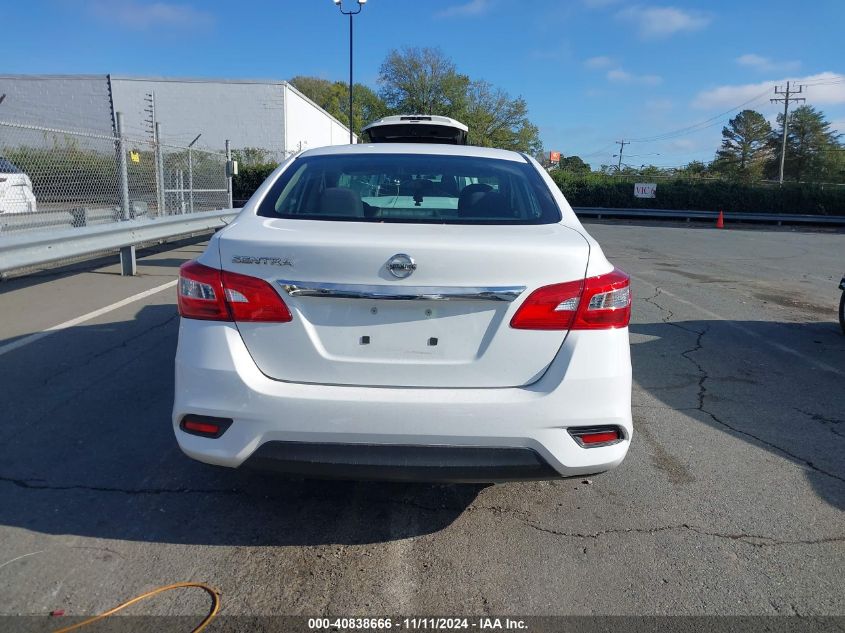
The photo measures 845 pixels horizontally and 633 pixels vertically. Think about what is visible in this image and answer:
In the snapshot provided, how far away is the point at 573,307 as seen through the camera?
104 inches

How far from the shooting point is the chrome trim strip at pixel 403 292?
8.42ft

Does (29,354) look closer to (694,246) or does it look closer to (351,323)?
(351,323)

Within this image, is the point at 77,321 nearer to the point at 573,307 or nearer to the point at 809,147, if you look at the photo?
the point at 573,307

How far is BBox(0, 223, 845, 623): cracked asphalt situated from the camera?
2.61 m

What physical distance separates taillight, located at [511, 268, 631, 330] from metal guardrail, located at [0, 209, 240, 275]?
5.69 m

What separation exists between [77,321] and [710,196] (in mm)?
33877

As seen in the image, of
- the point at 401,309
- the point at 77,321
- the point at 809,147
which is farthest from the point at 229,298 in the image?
the point at 809,147

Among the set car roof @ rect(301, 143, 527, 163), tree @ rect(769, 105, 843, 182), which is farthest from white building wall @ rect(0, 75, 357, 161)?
tree @ rect(769, 105, 843, 182)

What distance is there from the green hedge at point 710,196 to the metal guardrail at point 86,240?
2692 centimetres

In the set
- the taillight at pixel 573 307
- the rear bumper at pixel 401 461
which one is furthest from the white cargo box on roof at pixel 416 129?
the rear bumper at pixel 401 461

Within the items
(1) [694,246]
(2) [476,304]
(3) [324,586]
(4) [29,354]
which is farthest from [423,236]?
(1) [694,246]

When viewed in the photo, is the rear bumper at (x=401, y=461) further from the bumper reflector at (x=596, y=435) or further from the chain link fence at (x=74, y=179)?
the chain link fence at (x=74, y=179)

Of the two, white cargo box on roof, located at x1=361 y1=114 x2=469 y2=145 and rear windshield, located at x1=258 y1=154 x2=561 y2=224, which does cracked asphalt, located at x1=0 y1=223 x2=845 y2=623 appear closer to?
rear windshield, located at x1=258 y1=154 x2=561 y2=224

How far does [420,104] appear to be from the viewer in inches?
2317
